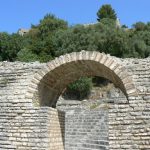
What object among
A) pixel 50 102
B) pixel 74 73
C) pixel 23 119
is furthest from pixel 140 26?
pixel 23 119

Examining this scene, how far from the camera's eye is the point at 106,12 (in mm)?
56781

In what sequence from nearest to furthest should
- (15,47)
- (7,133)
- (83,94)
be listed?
(7,133) < (83,94) < (15,47)

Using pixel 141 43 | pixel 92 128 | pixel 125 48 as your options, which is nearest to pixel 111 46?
pixel 125 48

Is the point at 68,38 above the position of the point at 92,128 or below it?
above

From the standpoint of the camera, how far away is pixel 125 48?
35969 millimetres

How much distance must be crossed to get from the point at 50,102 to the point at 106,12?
4860 centimetres

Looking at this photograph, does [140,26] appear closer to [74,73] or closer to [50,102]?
[50,102]

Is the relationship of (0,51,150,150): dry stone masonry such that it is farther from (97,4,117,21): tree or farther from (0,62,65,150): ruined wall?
(97,4,117,21): tree

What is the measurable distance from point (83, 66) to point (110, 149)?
6.70 ft

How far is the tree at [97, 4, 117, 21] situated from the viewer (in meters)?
56.0

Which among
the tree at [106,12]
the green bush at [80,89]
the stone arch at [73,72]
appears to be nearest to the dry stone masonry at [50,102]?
the stone arch at [73,72]

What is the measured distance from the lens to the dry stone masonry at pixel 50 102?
766 centimetres

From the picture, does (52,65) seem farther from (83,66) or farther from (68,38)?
(68,38)

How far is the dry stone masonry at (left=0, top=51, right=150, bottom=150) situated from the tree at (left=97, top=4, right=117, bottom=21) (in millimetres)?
47557
